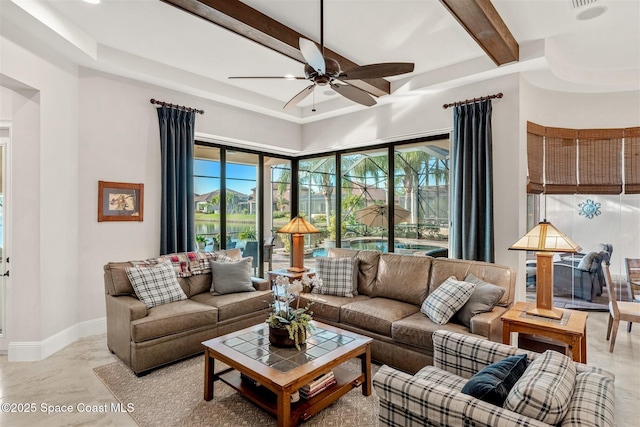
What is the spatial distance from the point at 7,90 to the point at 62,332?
8.26 feet

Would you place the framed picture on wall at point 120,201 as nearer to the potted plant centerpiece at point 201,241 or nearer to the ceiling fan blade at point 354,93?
the potted plant centerpiece at point 201,241

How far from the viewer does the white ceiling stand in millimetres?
3002

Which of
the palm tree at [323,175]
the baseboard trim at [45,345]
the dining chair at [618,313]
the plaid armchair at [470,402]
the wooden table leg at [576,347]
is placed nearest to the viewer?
the plaid armchair at [470,402]

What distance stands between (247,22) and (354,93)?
1104 mm

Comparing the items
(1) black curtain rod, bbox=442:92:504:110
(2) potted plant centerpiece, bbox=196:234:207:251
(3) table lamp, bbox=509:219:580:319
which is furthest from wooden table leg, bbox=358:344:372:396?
(2) potted plant centerpiece, bbox=196:234:207:251

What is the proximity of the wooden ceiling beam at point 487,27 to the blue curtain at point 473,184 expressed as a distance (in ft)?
2.20

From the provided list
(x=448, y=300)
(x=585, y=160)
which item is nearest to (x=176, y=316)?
(x=448, y=300)

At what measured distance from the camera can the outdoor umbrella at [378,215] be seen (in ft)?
17.3

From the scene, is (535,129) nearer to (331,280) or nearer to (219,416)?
(331,280)

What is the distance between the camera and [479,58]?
3.99 meters

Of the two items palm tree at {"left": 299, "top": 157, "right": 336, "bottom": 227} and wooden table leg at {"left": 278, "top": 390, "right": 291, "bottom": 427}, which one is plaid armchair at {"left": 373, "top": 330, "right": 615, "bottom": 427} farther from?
palm tree at {"left": 299, "top": 157, "right": 336, "bottom": 227}

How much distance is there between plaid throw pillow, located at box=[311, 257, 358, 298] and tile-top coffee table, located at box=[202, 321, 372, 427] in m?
1.04

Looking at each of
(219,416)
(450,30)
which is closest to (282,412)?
(219,416)

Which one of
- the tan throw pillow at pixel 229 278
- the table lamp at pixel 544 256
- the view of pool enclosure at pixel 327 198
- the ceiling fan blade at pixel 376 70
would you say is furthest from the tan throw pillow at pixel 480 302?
the tan throw pillow at pixel 229 278
